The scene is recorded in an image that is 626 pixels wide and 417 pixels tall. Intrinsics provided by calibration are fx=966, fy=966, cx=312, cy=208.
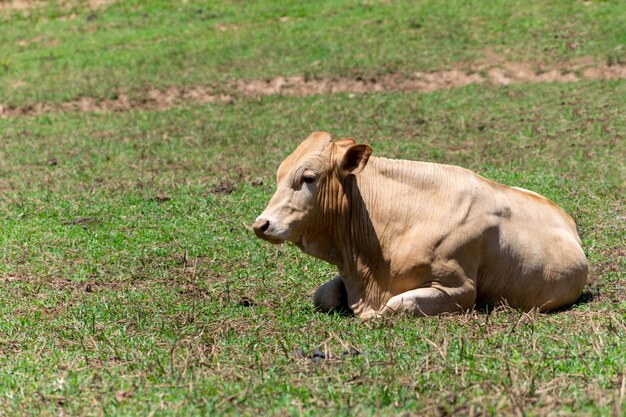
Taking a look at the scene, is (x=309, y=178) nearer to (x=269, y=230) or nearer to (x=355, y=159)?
(x=355, y=159)

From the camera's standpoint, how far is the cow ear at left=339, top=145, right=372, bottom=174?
6.84 meters

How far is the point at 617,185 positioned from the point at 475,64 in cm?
718

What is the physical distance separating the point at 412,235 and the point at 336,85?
10977 mm

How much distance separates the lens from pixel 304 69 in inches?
721

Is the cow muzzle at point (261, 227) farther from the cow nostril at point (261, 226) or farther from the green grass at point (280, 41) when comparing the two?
the green grass at point (280, 41)

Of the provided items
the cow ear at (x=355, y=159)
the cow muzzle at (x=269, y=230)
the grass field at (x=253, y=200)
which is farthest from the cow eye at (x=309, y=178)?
the grass field at (x=253, y=200)

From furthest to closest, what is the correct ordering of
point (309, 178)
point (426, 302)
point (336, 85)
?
point (336, 85)
point (309, 178)
point (426, 302)

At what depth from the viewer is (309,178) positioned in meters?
6.88

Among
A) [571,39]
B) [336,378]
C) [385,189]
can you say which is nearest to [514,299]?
[385,189]

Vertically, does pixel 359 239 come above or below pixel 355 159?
below

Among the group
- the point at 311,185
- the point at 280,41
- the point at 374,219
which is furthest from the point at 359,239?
the point at 280,41

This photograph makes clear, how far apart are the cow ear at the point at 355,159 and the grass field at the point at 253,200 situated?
1080mm

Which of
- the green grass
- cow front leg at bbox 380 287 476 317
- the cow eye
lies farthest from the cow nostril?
the green grass

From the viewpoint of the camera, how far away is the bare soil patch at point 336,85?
17328mm
